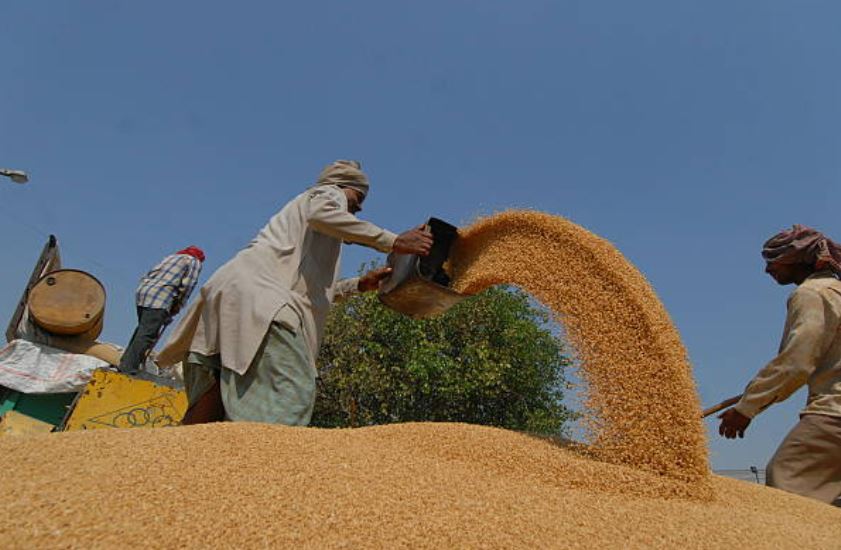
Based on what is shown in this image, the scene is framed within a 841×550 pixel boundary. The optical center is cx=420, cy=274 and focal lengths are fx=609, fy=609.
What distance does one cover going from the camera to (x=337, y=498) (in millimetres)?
1487

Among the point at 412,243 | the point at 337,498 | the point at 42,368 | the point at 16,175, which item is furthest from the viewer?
the point at 16,175

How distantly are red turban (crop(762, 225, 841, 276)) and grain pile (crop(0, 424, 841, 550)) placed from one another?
1.43m

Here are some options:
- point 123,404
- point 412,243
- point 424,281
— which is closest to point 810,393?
point 424,281

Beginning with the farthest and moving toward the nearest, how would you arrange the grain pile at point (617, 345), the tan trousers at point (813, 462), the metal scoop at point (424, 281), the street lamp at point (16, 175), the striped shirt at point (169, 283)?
the street lamp at point (16, 175)
the striped shirt at point (169, 283)
the metal scoop at point (424, 281)
the tan trousers at point (813, 462)
the grain pile at point (617, 345)

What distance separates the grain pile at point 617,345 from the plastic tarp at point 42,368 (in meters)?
3.16

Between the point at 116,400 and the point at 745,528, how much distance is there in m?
3.40

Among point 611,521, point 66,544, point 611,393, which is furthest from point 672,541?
point 66,544

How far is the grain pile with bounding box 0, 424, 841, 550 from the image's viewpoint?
1275mm

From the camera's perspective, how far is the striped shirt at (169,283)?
4473 mm

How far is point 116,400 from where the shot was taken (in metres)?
3.69

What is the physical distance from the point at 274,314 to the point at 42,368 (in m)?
2.76

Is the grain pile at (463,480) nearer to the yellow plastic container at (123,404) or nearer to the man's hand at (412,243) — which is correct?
the man's hand at (412,243)

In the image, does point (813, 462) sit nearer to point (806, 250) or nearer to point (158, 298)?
point (806, 250)

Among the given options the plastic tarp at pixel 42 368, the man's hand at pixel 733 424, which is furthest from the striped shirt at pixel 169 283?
the man's hand at pixel 733 424
